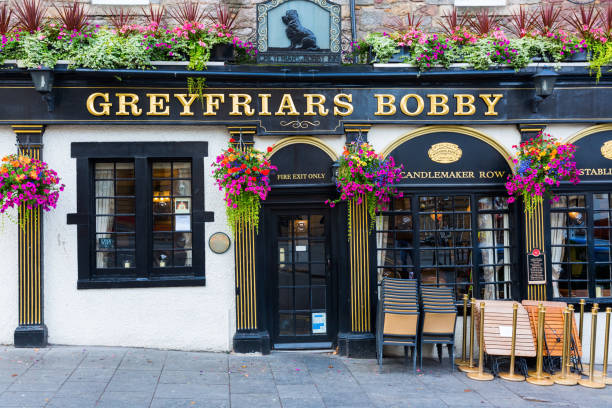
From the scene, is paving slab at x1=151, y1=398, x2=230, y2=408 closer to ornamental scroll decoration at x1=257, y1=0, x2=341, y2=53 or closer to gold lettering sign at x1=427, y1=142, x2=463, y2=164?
gold lettering sign at x1=427, y1=142, x2=463, y2=164

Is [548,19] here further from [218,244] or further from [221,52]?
→ [218,244]

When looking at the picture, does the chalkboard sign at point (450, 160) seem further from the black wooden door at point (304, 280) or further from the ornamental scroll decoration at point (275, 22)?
the ornamental scroll decoration at point (275, 22)

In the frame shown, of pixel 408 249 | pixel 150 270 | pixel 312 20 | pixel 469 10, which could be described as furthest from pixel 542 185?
pixel 150 270

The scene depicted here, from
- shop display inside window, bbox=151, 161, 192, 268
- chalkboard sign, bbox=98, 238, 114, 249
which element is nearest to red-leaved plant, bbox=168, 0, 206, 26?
shop display inside window, bbox=151, 161, 192, 268

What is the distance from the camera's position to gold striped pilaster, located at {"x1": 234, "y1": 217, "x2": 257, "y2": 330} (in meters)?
8.20

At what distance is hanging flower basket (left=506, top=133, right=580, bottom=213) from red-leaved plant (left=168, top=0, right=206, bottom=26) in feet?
17.4

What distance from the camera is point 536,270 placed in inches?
332

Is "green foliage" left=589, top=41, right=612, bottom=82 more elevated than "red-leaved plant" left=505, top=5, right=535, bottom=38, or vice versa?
"red-leaved plant" left=505, top=5, right=535, bottom=38

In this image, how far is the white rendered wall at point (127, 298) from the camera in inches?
316

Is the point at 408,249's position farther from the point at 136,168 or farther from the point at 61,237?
the point at 61,237

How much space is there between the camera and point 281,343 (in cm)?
854

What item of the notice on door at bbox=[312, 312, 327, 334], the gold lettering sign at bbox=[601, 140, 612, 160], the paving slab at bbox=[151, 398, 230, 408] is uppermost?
the gold lettering sign at bbox=[601, 140, 612, 160]

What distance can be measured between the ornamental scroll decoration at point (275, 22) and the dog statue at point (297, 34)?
21 cm

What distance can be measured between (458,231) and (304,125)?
2952 mm
